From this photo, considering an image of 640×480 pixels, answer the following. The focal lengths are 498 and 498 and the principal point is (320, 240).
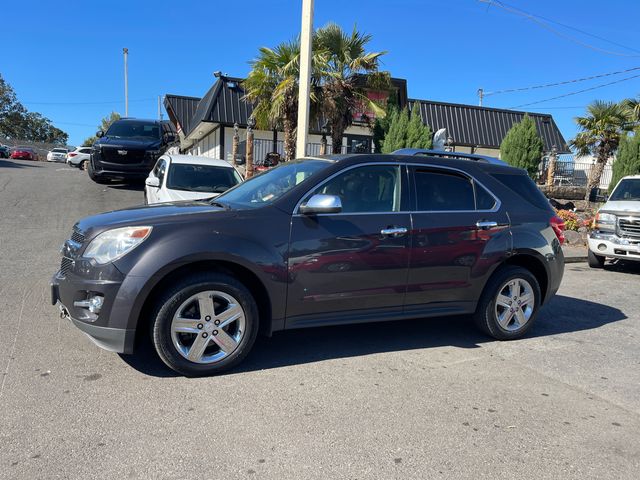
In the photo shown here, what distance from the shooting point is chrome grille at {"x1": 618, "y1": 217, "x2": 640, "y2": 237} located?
9.09m

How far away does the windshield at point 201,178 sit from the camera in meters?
9.47

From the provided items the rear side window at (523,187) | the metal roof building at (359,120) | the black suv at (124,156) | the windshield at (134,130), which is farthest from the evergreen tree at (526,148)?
the rear side window at (523,187)

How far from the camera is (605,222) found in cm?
962

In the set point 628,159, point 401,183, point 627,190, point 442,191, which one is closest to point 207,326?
point 401,183

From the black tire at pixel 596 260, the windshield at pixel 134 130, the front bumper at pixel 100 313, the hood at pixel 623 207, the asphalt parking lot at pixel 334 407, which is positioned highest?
the windshield at pixel 134 130

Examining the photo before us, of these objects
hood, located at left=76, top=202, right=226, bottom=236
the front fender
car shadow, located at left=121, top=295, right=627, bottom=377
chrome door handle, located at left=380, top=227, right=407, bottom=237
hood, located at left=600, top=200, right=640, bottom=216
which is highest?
hood, located at left=600, top=200, right=640, bottom=216

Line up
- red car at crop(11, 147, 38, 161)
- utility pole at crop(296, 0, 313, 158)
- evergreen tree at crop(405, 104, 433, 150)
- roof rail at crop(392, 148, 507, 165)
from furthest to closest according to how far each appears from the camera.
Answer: red car at crop(11, 147, 38, 161), evergreen tree at crop(405, 104, 433, 150), utility pole at crop(296, 0, 313, 158), roof rail at crop(392, 148, 507, 165)

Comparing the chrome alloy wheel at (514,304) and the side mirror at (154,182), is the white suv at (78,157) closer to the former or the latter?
the side mirror at (154,182)

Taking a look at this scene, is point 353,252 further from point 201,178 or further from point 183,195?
point 201,178

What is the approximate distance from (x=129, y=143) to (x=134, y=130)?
1.06 metres

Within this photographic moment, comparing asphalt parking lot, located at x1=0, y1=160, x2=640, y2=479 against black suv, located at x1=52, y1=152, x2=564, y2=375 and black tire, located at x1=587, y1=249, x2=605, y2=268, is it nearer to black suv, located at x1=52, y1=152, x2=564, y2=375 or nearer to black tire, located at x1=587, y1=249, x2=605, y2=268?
black suv, located at x1=52, y1=152, x2=564, y2=375

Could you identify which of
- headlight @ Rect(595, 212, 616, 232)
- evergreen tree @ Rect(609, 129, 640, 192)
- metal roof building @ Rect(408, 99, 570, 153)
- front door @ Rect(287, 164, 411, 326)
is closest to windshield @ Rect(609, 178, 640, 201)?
headlight @ Rect(595, 212, 616, 232)

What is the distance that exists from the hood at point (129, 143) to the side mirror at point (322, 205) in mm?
11430

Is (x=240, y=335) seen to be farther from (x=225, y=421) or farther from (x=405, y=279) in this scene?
(x=405, y=279)
